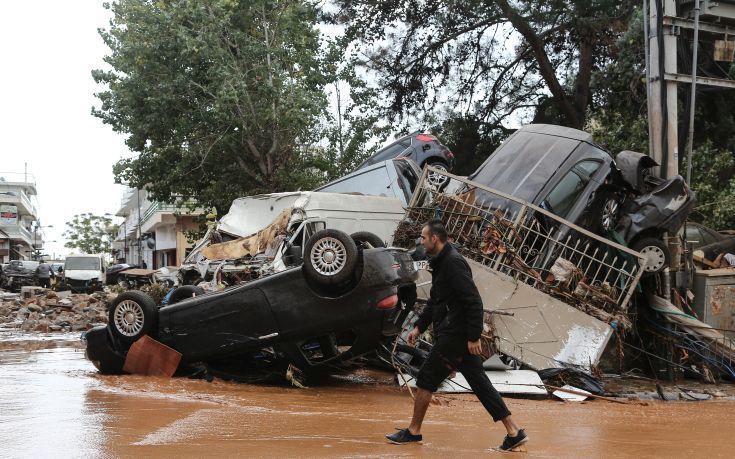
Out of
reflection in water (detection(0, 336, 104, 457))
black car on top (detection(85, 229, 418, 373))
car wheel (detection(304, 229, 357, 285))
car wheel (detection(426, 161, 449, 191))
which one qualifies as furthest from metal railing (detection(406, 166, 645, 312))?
reflection in water (detection(0, 336, 104, 457))

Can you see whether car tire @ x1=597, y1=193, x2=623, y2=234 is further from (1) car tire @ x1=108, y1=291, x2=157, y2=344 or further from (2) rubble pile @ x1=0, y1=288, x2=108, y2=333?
(2) rubble pile @ x1=0, y1=288, x2=108, y2=333

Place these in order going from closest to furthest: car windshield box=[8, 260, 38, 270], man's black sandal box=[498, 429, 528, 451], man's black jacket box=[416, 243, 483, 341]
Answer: man's black sandal box=[498, 429, 528, 451] < man's black jacket box=[416, 243, 483, 341] < car windshield box=[8, 260, 38, 270]

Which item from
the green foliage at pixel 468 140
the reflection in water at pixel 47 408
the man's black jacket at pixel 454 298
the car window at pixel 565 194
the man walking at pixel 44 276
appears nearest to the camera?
the reflection in water at pixel 47 408

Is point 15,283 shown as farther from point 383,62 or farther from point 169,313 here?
point 169,313

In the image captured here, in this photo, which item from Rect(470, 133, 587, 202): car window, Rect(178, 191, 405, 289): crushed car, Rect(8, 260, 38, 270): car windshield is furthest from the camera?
Rect(8, 260, 38, 270): car windshield

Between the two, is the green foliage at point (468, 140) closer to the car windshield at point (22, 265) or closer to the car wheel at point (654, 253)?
the car wheel at point (654, 253)

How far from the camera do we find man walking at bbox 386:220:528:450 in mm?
5953

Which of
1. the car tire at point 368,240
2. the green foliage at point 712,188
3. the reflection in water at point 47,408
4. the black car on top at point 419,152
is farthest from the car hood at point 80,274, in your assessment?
the car tire at point 368,240

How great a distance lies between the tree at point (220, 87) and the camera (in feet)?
71.2

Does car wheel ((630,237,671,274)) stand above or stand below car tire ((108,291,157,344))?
above

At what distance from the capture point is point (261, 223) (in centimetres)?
1310

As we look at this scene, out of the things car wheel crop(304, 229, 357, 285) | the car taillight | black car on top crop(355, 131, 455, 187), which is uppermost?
black car on top crop(355, 131, 455, 187)

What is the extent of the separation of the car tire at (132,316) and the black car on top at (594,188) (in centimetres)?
462

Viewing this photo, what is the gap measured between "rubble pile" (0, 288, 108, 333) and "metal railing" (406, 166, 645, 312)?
1113 cm
